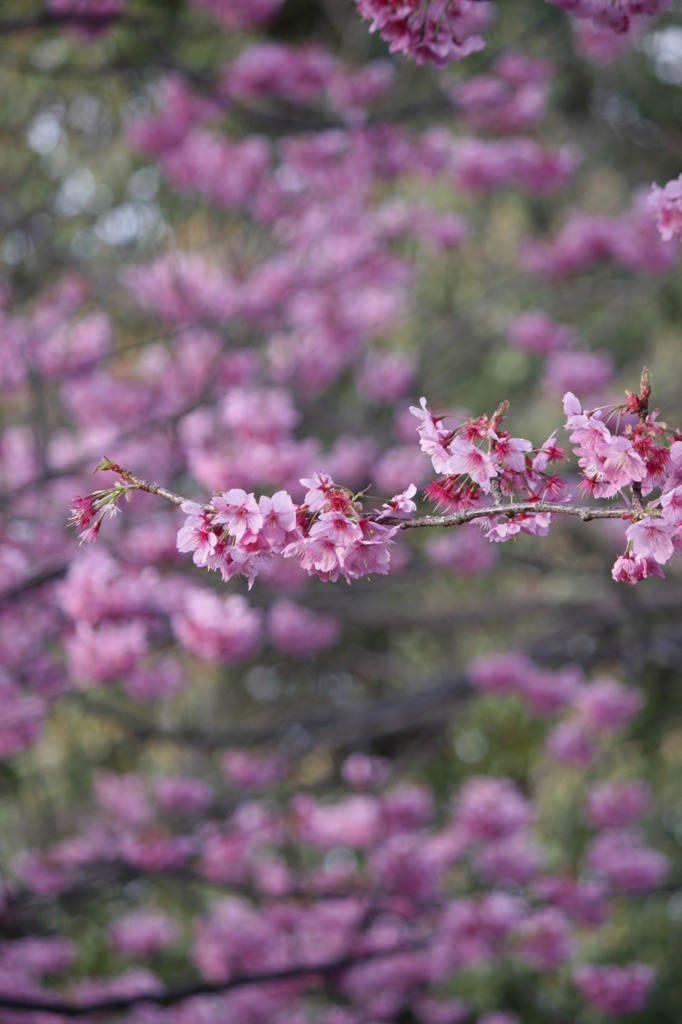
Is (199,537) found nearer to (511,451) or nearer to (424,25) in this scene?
(511,451)

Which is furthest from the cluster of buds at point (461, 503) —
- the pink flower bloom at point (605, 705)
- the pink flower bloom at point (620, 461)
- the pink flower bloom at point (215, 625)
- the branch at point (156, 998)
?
the pink flower bloom at point (605, 705)

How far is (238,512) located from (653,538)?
0.42 meters

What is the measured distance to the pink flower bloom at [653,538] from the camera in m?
0.92

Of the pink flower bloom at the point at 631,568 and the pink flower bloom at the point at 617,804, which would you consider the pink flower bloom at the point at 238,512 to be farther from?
the pink flower bloom at the point at 617,804

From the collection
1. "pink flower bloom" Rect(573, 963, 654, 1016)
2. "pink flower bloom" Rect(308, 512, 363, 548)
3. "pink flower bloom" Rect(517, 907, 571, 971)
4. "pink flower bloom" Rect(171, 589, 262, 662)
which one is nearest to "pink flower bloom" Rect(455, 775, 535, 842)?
"pink flower bloom" Rect(517, 907, 571, 971)

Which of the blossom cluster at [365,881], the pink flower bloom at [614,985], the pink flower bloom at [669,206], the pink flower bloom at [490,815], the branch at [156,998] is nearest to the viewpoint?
the pink flower bloom at [669,206]

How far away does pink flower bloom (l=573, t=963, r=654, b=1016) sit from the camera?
9.77 ft

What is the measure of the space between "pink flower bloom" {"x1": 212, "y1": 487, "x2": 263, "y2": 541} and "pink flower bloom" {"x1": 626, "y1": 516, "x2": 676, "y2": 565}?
1.21 feet

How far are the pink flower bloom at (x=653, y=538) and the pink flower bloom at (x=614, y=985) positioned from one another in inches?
99.4

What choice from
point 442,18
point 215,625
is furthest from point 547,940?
point 442,18

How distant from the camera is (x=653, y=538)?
3.08 feet

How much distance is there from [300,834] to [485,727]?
2228 millimetres

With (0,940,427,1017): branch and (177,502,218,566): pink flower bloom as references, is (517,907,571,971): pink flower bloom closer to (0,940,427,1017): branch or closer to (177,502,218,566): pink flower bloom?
(0,940,427,1017): branch

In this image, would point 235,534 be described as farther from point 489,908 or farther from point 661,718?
point 661,718
